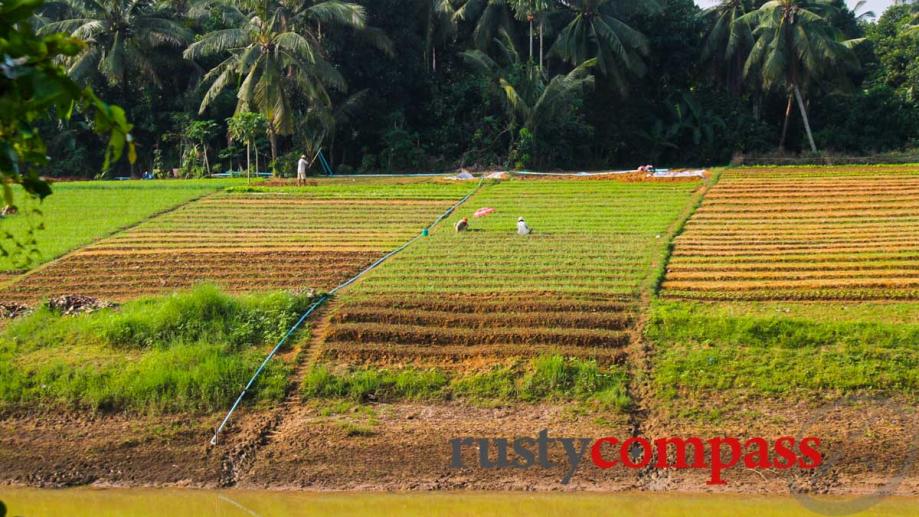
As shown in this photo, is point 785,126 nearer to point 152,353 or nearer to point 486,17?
point 486,17

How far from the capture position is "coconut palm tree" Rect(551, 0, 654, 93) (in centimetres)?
3809

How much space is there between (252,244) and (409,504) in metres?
11.4

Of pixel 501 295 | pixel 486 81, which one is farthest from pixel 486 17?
pixel 501 295

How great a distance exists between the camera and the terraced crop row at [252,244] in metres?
19.7

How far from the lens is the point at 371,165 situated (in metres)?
36.9

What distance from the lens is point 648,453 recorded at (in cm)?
1323

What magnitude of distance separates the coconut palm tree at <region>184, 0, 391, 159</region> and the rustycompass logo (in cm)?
2025

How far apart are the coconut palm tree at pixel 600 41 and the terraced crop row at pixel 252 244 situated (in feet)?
34.9

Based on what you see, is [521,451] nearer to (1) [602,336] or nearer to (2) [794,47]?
(1) [602,336]

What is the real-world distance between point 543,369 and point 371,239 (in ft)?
29.2

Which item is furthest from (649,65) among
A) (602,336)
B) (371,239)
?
(602,336)

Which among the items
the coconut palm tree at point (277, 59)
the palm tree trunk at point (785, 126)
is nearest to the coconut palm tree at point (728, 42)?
the palm tree trunk at point (785, 126)

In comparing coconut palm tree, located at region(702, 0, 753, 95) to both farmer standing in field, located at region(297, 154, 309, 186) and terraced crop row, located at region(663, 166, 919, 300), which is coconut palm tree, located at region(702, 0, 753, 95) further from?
farmer standing in field, located at region(297, 154, 309, 186)

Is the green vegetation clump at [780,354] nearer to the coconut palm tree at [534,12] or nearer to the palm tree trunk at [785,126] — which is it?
the coconut palm tree at [534,12]
